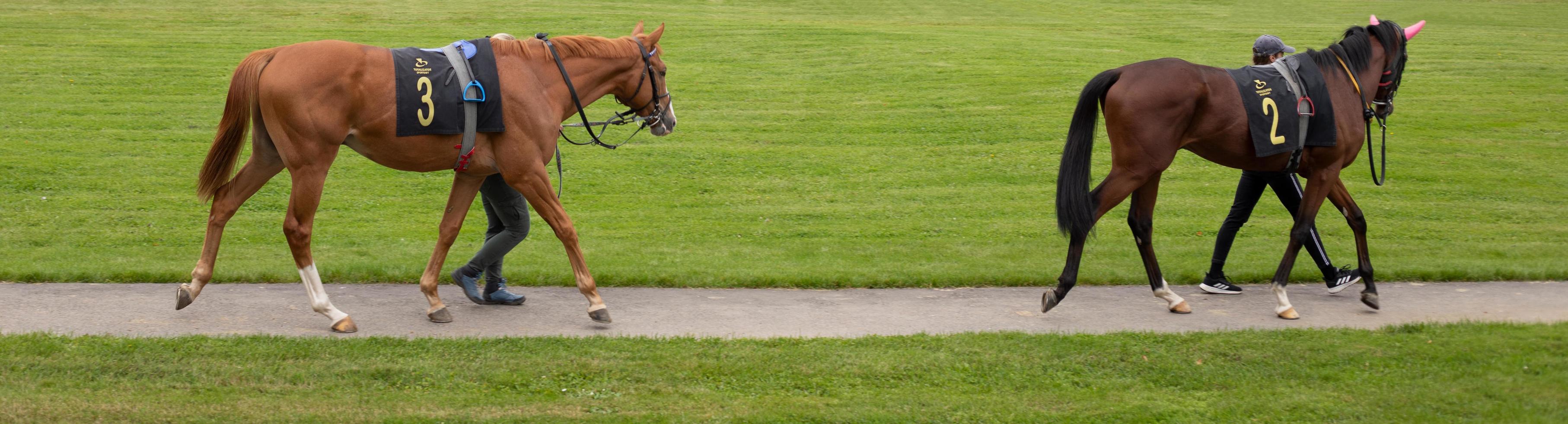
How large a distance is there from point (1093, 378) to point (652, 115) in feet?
10.4

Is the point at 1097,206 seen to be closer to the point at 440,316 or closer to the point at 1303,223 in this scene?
the point at 1303,223

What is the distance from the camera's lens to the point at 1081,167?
725 centimetres

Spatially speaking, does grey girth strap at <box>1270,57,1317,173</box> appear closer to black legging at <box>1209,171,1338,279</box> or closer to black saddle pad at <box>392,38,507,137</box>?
black legging at <box>1209,171,1338,279</box>

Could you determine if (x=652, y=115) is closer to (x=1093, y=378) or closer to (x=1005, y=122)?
(x=1093, y=378)

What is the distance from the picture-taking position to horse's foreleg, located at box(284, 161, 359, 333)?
629cm

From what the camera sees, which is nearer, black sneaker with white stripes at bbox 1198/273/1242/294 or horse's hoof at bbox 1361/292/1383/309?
horse's hoof at bbox 1361/292/1383/309

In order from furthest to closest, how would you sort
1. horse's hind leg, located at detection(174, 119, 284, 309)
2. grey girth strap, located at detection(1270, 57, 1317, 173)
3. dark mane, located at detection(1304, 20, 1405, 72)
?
1. dark mane, located at detection(1304, 20, 1405, 72)
2. grey girth strap, located at detection(1270, 57, 1317, 173)
3. horse's hind leg, located at detection(174, 119, 284, 309)

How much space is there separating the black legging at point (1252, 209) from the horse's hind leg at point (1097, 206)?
1.17m

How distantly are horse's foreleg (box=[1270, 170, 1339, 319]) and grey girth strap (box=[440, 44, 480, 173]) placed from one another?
198 inches

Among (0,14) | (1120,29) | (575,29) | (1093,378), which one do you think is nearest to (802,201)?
(1093,378)

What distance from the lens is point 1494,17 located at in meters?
25.9

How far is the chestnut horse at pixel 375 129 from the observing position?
623 centimetres

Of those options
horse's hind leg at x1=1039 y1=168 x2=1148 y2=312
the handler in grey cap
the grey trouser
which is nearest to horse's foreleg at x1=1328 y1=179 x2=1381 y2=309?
the handler in grey cap

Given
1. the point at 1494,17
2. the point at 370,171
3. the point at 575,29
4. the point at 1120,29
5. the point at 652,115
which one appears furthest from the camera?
the point at 1494,17
